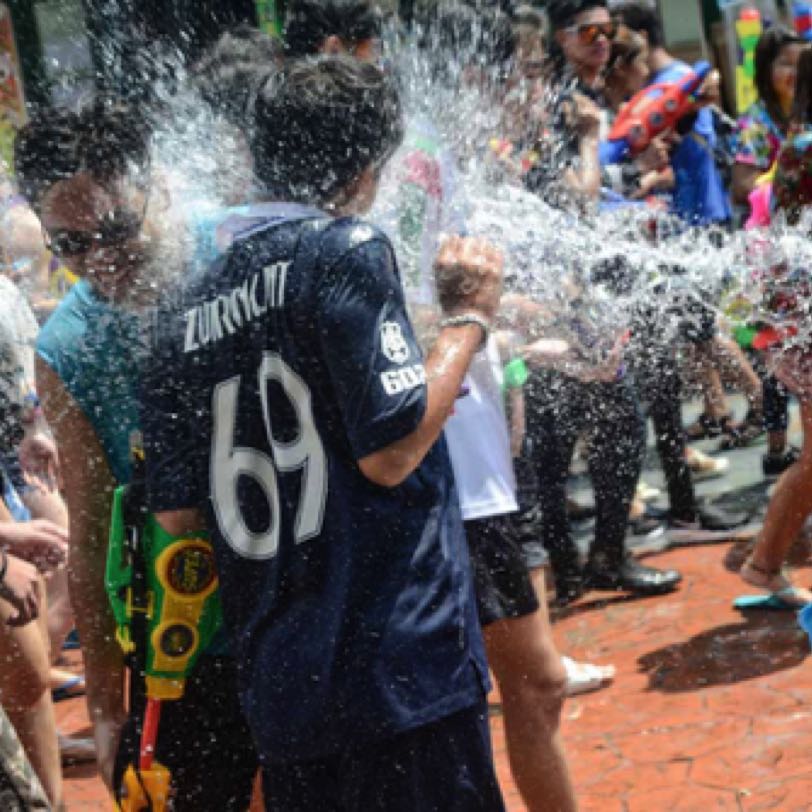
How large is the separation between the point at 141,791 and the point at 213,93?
5.42ft

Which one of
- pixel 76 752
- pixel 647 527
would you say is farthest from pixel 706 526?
pixel 76 752

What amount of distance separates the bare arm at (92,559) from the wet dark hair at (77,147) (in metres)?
0.36

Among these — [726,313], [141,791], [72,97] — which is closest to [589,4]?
[726,313]

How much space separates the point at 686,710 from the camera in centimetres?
454

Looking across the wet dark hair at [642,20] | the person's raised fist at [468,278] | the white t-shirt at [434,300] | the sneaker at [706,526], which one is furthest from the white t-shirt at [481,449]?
the wet dark hair at [642,20]

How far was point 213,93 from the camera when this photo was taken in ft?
11.9

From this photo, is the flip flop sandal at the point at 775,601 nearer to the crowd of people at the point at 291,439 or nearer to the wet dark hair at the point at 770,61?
the crowd of people at the point at 291,439

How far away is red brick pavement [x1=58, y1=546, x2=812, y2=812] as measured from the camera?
3.94 m

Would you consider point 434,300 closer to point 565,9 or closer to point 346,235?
point 346,235

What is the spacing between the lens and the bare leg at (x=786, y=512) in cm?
506

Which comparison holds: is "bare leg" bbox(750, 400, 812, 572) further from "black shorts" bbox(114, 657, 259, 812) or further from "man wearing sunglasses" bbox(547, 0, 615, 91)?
"black shorts" bbox(114, 657, 259, 812)

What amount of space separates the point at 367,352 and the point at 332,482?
20 cm

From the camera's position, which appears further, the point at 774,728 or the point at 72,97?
the point at 774,728

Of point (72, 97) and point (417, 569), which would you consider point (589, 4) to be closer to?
point (72, 97)
